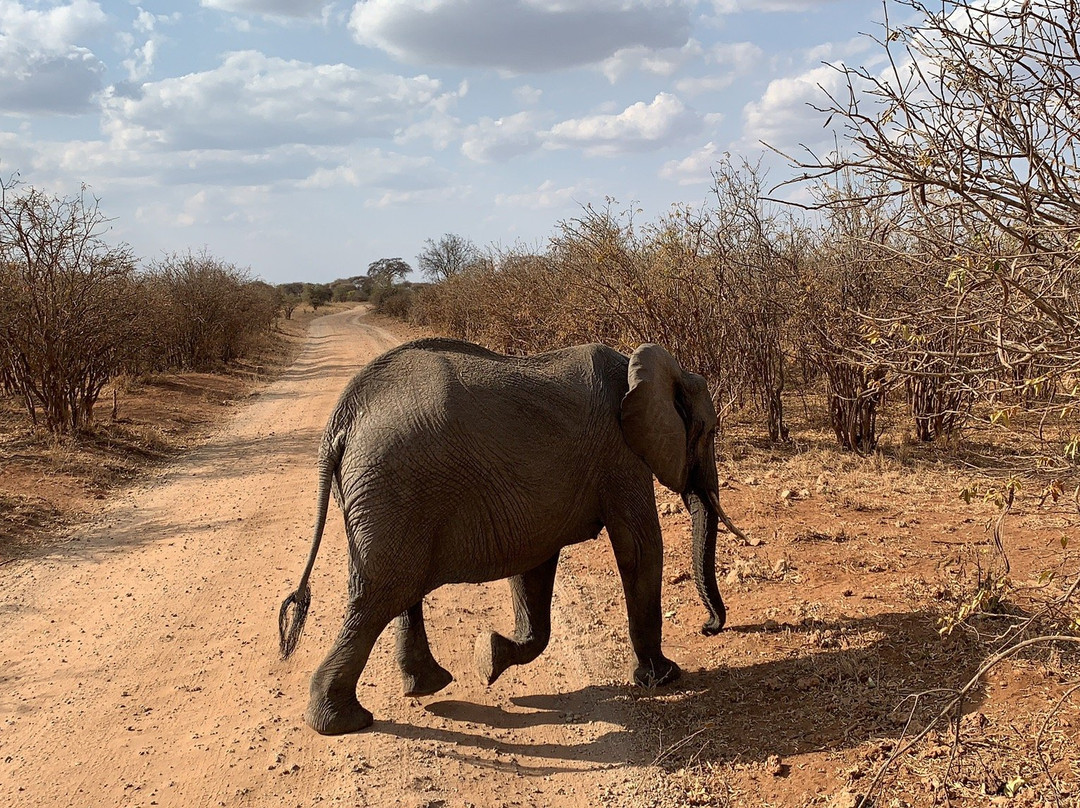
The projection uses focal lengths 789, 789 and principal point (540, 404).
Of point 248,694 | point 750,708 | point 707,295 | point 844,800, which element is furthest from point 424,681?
point 707,295

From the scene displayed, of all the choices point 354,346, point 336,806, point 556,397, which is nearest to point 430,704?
point 336,806

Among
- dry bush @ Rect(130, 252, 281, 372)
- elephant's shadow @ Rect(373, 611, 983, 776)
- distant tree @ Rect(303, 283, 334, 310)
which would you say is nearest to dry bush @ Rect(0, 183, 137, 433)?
dry bush @ Rect(130, 252, 281, 372)

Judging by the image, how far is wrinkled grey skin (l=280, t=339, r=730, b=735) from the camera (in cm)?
409

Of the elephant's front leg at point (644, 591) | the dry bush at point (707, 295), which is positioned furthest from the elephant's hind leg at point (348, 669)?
the dry bush at point (707, 295)

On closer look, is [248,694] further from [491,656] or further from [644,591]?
[644,591]

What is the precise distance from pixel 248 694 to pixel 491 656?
1503mm

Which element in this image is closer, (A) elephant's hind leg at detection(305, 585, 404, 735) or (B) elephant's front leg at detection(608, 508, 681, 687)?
(A) elephant's hind leg at detection(305, 585, 404, 735)

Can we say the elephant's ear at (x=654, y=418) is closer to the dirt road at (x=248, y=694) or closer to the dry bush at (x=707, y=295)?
the dirt road at (x=248, y=694)

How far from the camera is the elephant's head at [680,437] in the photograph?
453cm

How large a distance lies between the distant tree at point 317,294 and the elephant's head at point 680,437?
A: 67.4 meters

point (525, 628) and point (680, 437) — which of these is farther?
point (525, 628)

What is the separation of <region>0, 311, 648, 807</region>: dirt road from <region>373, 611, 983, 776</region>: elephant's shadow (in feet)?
0.08

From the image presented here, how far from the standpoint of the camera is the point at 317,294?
250ft

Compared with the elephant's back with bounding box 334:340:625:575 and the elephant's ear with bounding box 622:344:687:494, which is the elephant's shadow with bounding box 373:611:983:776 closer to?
the elephant's back with bounding box 334:340:625:575
